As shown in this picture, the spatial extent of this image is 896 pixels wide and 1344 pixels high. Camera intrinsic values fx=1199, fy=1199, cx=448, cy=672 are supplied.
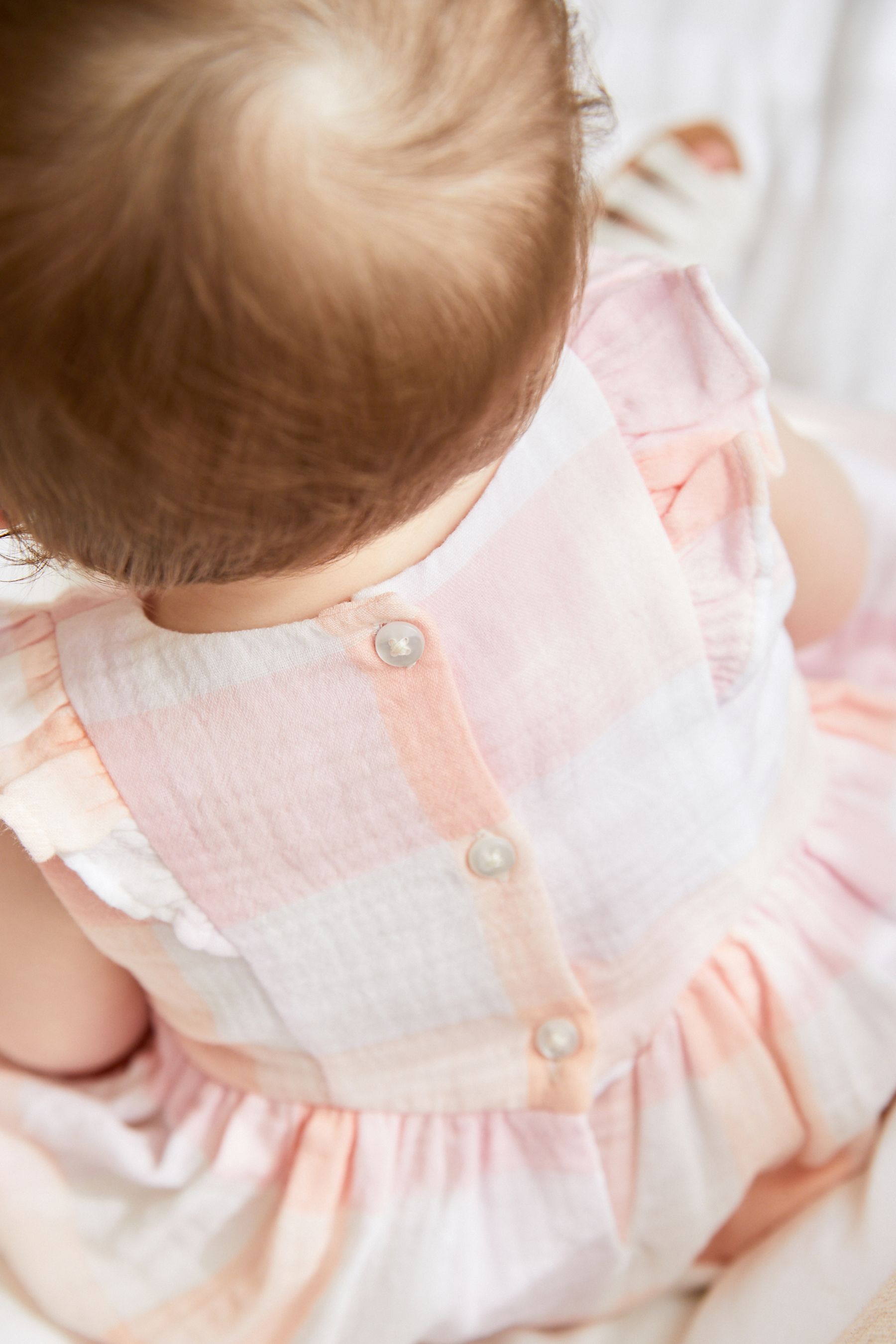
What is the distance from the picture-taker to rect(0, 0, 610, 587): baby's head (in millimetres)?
331

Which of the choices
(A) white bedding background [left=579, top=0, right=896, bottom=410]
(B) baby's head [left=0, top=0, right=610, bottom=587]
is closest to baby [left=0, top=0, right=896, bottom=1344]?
(B) baby's head [left=0, top=0, right=610, bottom=587]

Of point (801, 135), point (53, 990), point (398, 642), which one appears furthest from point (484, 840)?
point (801, 135)

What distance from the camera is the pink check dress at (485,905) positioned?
0.52m

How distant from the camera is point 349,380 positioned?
355mm

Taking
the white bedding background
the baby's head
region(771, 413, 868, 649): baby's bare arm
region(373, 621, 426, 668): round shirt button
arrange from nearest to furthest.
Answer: the baby's head → region(373, 621, 426, 668): round shirt button → region(771, 413, 868, 649): baby's bare arm → the white bedding background

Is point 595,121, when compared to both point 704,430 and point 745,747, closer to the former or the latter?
point 704,430

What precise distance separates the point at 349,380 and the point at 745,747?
1.21ft

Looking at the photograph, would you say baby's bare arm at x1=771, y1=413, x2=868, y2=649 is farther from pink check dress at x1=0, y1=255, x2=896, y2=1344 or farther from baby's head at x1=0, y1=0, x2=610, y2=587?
baby's head at x1=0, y1=0, x2=610, y2=587

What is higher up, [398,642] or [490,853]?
[398,642]

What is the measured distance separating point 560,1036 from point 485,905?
9cm

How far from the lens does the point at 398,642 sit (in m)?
0.50

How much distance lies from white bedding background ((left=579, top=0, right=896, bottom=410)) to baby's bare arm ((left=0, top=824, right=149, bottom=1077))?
0.91 metres

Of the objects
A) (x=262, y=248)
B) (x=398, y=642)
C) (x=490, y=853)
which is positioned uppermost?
(x=262, y=248)

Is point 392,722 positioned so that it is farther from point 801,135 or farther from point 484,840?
point 801,135
